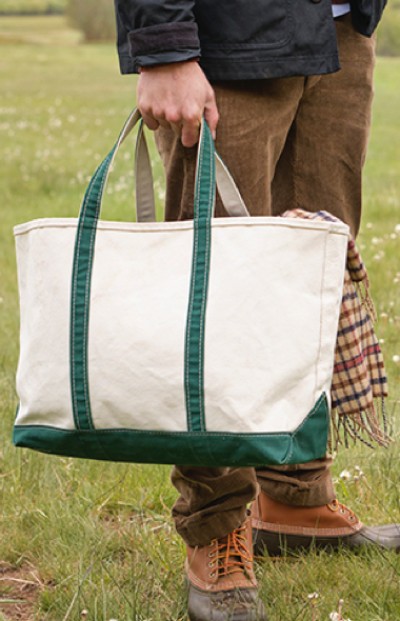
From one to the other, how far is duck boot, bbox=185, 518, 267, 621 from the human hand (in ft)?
3.74

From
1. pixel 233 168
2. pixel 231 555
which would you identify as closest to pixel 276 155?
pixel 233 168

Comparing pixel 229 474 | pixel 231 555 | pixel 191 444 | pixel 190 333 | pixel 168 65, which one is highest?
pixel 168 65

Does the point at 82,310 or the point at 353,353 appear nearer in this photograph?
the point at 82,310

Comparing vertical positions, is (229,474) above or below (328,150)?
below

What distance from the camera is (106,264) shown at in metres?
2.48

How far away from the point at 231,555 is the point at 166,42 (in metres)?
1.42

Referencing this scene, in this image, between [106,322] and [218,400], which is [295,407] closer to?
[218,400]

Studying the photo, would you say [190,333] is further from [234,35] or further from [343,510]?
[343,510]

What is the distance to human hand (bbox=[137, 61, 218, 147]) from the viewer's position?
8.43ft

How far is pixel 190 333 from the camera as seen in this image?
2.41 m

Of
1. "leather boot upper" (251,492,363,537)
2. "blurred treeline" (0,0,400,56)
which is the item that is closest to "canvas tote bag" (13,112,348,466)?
"leather boot upper" (251,492,363,537)

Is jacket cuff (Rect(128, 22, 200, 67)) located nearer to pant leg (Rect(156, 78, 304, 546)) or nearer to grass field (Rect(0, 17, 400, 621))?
pant leg (Rect(156, 78, 304, 546))

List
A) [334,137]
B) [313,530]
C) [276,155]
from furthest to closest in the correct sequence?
[313,530] < [334,137] < [276,155]

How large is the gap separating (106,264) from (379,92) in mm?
23498
